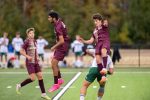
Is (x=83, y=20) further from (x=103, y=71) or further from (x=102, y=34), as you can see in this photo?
(x=103, y=71)

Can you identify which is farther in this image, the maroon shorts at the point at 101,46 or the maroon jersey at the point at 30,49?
the maroon jersey at the point at 30,49

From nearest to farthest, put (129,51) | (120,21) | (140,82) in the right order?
(140,82) → (129,51) → (120,21)

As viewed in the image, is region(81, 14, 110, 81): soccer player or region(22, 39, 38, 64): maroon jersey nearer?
region(81, 14, 110, 81): soccer player

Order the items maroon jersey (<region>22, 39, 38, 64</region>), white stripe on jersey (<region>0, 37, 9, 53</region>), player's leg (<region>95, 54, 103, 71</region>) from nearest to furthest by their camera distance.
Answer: player's leg (<region>95, 54, 103, 71</region>) → maroon jersey (<region>22, 39, 38, 64</region>) → white stripe on jersey (<region>0, 37, 9, 53</region>)

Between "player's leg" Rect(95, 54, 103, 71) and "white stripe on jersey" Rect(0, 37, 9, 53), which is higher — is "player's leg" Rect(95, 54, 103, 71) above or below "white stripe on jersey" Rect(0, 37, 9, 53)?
below

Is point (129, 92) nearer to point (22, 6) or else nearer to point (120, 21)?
point (120, 21)

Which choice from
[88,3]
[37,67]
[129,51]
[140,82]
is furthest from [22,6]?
[37,67]

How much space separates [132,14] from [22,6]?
19.2m

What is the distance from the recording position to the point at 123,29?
63750mm

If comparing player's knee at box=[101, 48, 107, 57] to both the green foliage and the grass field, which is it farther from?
the green foliage

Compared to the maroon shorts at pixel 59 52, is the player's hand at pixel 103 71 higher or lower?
lower

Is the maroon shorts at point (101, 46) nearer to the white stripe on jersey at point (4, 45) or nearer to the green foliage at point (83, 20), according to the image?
the white stripe on jersey at point (4, 45)

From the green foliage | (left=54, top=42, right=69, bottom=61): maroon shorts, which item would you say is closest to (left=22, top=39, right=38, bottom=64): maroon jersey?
(left=54, top=42, right=69, bottom=61): maroon shorts

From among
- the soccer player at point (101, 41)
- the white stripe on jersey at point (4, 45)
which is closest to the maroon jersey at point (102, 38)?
the soccer player at point (101, 41)
